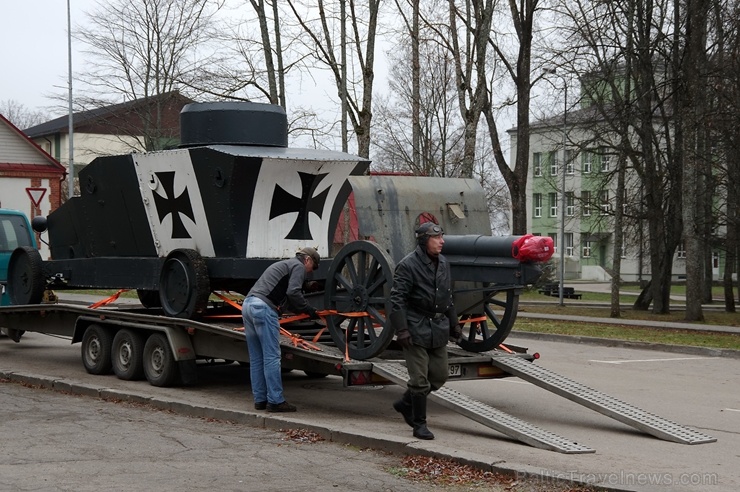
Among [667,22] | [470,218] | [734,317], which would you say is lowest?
[734,317]

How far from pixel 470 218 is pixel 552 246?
8.14 feet

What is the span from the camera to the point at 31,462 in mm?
8531

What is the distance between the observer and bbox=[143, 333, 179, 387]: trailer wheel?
41.6ft

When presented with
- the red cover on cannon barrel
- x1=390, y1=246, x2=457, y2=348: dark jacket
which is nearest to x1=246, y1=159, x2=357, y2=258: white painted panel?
x1=390, y1=246, x2=457, y2=348: dark jacket

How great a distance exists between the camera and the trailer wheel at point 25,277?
15.6 meters

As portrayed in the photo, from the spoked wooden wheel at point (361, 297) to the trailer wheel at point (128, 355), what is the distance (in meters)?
3.07

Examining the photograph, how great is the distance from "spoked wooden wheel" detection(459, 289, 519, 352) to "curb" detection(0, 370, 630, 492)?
2.37 meters

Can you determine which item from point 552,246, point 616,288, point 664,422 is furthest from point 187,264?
point 616,288

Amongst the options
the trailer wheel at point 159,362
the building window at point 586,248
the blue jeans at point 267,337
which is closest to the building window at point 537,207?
the building window at point 586,248

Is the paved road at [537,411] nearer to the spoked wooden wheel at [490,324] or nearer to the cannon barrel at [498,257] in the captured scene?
the spoked wooden wheel at [490,324]

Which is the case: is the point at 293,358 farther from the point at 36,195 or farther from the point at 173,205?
the point at 36,195

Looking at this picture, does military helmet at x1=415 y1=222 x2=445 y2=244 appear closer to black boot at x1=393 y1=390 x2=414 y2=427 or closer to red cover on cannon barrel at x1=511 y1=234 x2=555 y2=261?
red cover on cannon barrel at x1=511 y1=234 x2=555 y2=261

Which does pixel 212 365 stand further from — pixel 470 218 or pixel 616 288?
pixel 616 288

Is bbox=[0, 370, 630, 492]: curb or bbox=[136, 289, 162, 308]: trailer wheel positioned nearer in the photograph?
bbox=[0, 370, 630, 492]: curb
